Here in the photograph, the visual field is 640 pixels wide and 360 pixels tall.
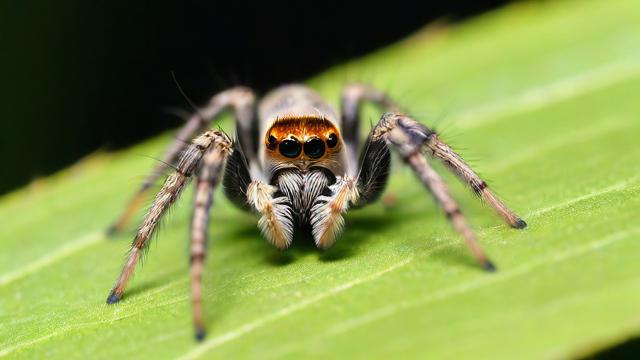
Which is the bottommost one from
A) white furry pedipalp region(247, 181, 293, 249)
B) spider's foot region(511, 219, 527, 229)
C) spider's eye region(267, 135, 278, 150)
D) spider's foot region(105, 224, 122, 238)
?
spider's foot region(105, 224, 122, 238)

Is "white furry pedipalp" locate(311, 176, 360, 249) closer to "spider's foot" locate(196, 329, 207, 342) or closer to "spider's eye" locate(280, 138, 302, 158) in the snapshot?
"spider's eye" locate(280, 138, 302, 158)

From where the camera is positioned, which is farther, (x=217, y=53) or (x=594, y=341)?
(x=217, y=53)

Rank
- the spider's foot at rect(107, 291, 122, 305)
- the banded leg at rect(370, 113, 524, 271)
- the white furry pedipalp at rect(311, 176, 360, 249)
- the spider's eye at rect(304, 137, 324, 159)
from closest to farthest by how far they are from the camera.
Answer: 1. the banded leg at rect(370, 113, 524, 271)
2. the spider's foot at rect(107, 291, 122, 305)
3. the white furry pedipalp at rect(311, 176, 360, 249)
4. the spider's eye at rect(304, 137, 324, 159)

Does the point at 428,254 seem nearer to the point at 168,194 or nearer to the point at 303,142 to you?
the point at 303,142

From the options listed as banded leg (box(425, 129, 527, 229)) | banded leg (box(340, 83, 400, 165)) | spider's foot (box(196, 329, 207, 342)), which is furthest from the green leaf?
banded leg (box(340, 83, 400, 165))

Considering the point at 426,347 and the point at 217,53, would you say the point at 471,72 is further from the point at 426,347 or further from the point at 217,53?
the point at 426,347

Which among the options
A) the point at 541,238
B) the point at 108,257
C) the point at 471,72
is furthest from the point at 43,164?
the point at 541,238

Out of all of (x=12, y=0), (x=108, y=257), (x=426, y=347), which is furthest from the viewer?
(x=12, y=0)

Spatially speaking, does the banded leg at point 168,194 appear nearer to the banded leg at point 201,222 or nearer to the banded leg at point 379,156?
the banded leg at point 201,222
